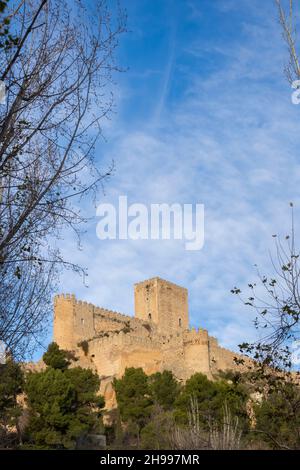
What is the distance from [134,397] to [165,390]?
6.04 ft

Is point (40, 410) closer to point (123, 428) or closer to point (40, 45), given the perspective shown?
point (123, 428)

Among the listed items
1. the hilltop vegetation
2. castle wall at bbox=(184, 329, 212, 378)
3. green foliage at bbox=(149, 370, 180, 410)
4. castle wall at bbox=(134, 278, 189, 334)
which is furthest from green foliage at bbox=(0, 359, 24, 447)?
castle wall at bbox=(134, 278, 189, 334)

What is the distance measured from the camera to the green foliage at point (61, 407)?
30.3 m

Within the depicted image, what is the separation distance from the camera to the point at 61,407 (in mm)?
32594

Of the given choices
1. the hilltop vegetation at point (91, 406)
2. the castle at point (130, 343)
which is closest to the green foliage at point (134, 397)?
the hilltop vegetation at point (91, 406)

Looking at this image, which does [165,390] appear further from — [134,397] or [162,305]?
[162,305]

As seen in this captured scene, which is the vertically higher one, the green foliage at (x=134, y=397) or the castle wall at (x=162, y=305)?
the castle wall at (x=162, y=305)

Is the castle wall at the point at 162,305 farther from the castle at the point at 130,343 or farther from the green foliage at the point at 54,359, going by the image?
the green foliage at the point at 54,359

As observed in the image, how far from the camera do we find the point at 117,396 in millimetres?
39719

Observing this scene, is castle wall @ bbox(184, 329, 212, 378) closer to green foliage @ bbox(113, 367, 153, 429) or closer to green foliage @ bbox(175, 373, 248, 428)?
green foliage @ bbox(113, 367, 153, 429)

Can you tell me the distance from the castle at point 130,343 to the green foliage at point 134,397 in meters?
2.78

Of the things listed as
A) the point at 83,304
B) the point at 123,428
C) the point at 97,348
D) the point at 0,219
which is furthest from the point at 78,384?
the point at 0,219

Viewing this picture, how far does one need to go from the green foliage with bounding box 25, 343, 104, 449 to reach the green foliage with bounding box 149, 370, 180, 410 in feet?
12.8

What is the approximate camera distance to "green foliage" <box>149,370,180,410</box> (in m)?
38.3
